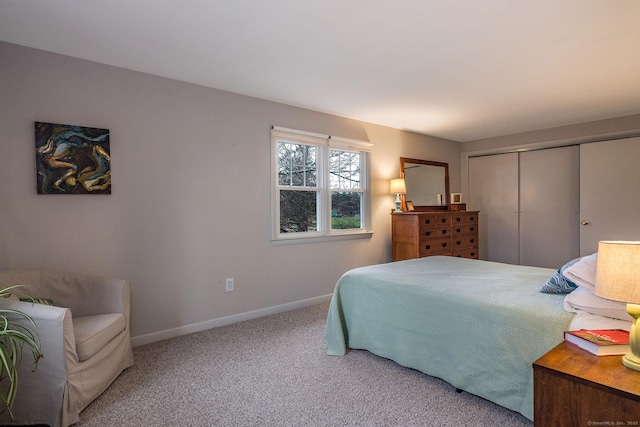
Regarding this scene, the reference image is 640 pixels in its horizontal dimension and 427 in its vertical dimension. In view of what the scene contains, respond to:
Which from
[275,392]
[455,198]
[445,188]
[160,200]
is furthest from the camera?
[445,188]

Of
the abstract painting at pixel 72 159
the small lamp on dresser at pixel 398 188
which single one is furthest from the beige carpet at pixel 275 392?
the small lamp on dresser at pixel 398 188

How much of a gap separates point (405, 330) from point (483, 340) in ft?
1.64

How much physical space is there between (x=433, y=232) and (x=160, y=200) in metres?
3.24

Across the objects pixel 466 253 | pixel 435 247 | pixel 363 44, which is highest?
pixel 363 44

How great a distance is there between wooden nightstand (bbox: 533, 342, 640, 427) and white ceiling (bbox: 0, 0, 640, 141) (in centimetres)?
179

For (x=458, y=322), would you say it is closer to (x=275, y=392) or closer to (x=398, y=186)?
(x=275, y=392)

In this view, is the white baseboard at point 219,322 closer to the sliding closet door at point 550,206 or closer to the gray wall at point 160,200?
the gray wall at point 160,200

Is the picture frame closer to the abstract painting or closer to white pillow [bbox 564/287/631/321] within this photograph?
white pillow [bbox 564/287/631/321]

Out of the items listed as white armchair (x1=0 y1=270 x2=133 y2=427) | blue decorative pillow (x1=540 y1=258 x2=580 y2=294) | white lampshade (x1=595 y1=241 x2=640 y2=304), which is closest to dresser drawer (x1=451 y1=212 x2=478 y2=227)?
blue decorative pillow (x1=540 y1=258 x2=580 y2=294)

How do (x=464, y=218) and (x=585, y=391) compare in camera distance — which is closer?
(x=585, y=391)

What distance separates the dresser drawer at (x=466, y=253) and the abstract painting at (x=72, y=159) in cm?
420

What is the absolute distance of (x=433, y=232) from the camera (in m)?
4.46

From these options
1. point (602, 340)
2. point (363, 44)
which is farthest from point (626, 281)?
point (363, 44)

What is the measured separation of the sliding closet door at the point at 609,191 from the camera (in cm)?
414
